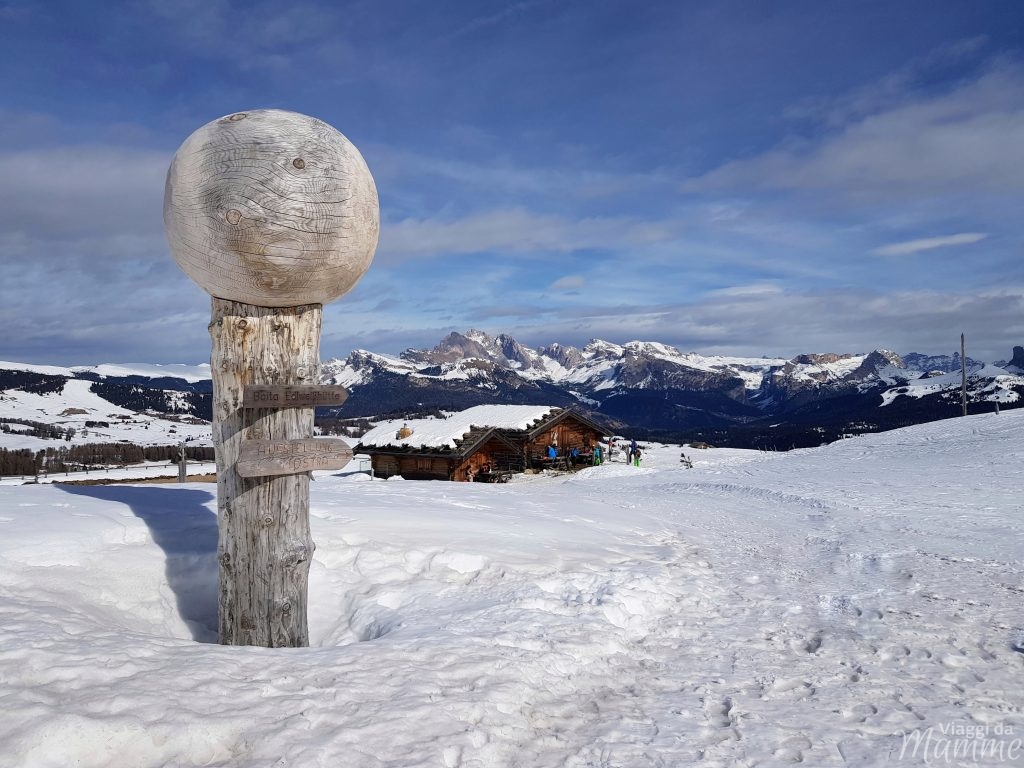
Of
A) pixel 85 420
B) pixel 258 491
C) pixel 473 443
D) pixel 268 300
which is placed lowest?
pixel 473 443

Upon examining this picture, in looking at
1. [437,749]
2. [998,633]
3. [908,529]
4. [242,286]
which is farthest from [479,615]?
[908,529]

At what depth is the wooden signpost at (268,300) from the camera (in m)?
4.63

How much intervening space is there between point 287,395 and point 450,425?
→ 91.7ft

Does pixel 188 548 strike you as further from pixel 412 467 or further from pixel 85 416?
pixel 85 416

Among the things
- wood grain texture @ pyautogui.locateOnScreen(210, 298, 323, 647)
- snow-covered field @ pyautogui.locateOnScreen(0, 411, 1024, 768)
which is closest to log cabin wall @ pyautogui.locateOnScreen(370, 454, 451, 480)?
snow-covered field @ pyautogui.locateOnScreen(0, 411, 1024, 768)

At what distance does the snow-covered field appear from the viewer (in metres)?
3.40

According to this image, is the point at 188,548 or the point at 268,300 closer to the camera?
the point at 268,300

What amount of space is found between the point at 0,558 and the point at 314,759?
4.06 m

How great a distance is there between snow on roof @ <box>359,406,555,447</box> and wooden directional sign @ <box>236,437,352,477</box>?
25.4m

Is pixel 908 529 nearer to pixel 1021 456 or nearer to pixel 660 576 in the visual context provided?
pixel 660 576

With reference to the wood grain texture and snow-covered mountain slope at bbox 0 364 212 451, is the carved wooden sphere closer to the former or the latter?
the wood grain texture

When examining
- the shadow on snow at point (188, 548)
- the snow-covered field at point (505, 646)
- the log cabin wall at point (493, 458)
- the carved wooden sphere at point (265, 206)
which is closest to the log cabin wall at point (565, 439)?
the log cabin wall at point (493, 458)

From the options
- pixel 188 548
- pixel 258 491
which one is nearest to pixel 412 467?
pixel 188 548

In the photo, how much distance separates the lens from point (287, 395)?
483 centimetres
